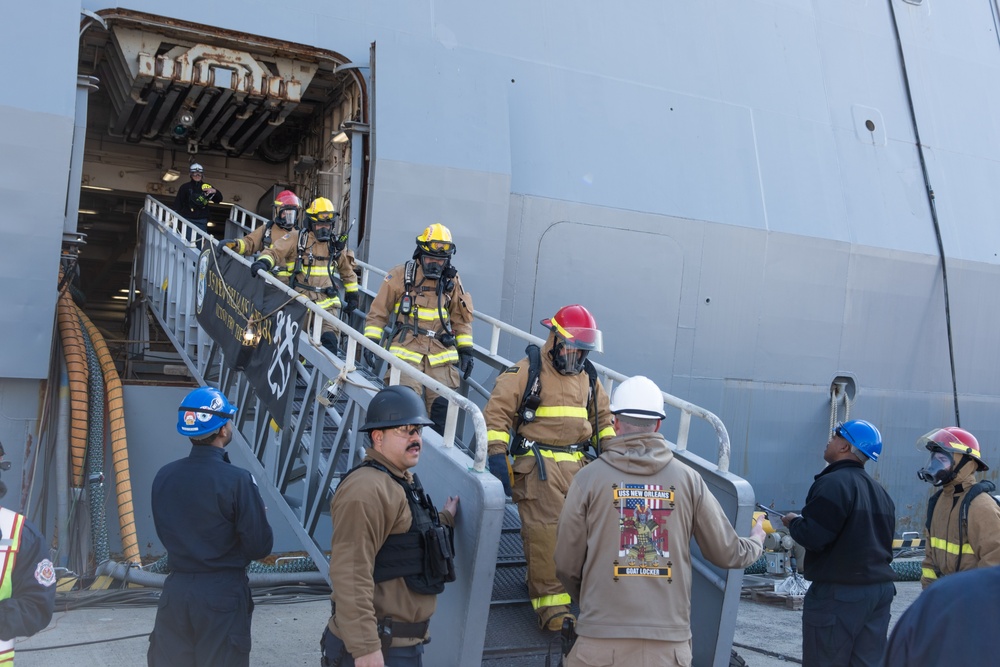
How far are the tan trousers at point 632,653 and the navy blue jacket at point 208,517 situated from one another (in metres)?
1.33

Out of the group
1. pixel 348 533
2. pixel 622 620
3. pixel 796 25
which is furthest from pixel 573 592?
pixel 796 25

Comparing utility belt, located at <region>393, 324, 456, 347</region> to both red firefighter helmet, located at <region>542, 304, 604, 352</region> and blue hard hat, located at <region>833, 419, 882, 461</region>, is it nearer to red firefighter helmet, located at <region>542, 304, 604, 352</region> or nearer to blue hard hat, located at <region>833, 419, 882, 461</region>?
red firefighter helmet, located at <region>542, 304, 604, 352</region>

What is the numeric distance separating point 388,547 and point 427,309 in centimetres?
277

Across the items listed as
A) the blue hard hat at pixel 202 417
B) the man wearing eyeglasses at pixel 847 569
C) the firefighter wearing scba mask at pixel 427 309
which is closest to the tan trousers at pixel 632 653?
the man wearing eyeglasses at pixel 847 569

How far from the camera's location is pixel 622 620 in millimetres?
2877

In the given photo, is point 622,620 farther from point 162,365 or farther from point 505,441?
point 162,365

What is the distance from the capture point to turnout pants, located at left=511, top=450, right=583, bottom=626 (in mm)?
3986

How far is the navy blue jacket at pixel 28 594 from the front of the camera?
9.18 ft

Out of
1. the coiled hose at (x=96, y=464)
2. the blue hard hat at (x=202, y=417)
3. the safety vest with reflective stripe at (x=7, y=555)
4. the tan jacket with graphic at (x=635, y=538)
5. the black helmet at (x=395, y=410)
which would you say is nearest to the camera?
the safety vest with reflective stripe at (x=7, y=555)

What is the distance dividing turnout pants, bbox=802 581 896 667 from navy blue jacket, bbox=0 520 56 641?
3.16 metres

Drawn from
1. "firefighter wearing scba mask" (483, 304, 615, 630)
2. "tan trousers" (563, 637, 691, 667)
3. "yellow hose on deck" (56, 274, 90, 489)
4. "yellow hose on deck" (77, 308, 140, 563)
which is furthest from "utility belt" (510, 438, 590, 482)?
"yellow hose on deck" (56, 274, 90, 489)

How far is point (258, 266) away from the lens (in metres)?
6.01

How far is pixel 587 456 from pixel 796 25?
8.48 metres

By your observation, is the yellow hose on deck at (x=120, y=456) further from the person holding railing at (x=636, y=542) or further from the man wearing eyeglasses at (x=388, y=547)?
the person holding railing at (x=636, y=542)
